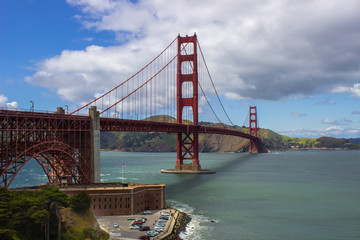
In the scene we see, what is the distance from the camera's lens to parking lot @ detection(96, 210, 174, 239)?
3375 cm

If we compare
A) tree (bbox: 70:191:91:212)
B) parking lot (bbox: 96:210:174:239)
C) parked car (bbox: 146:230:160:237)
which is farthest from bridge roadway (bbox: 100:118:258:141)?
parked car (bbox: 146:230:160:237)

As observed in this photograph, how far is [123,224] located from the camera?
37.4m

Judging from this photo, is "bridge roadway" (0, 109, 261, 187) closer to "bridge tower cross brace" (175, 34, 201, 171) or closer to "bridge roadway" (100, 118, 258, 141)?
"bridge roadway" (100, 118, 258, 141)

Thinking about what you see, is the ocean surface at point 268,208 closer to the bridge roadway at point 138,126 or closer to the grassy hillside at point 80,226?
the grassy hillside at point 80,226

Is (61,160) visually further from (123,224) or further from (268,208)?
(268,208)

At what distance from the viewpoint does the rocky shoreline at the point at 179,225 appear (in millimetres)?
34644

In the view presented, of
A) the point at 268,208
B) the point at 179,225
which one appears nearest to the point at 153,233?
the point at 179,225

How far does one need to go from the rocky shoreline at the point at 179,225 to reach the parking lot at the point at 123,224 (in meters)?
2.32

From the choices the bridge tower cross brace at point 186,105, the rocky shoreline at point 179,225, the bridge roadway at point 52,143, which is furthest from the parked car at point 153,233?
the bridge tower cross brace at point 186,105

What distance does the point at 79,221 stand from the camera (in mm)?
35344

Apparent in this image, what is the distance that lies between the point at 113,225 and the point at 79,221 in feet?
11.3

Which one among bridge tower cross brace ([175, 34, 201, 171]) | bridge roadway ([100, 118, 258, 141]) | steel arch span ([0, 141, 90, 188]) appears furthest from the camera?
bridge tower cross brace ([175, 34, 201, 171])

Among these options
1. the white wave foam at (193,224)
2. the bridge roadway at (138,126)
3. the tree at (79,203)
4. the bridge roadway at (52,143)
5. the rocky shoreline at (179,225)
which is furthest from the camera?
the bridge roadway at (138,126)

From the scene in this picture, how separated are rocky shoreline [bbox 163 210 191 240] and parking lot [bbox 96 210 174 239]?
2.32m
